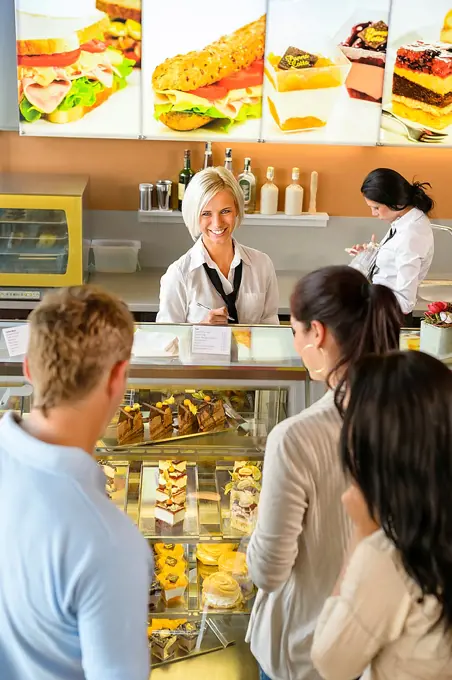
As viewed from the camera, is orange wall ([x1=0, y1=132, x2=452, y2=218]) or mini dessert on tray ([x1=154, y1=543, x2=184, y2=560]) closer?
mini dessert on tray ([x1=154, y1=543, x2=184, y2=560])

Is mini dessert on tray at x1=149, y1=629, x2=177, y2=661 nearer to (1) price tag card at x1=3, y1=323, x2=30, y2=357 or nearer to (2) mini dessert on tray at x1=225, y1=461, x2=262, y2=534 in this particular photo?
(2) mini dessert on tray at x1=225, y1=461, x2=262, y2=534

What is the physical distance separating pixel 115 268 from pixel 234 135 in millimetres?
1021

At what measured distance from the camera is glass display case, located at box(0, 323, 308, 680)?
→ 2.32m

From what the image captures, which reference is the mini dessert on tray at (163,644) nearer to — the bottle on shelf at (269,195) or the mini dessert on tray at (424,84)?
the bottle on shelf at (269,195)

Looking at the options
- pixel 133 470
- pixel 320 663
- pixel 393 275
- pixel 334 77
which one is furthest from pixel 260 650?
pixel 334 77

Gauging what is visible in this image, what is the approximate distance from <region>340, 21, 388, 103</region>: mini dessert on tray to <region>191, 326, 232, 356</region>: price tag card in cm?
252

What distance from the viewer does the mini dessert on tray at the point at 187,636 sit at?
2.42 meters

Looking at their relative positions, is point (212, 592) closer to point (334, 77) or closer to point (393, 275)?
point (393, 275)

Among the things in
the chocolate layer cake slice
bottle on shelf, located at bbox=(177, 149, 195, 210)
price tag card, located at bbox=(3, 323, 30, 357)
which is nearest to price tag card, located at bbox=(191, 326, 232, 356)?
the chocolate layer cake slice

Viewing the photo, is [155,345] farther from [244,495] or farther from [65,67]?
[65,67]

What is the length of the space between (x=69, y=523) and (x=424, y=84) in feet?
12.9

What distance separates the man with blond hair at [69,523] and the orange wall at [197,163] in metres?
3.47

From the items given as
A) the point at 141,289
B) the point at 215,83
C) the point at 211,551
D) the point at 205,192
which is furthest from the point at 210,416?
the point at 215,83

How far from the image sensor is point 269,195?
4.58 m
